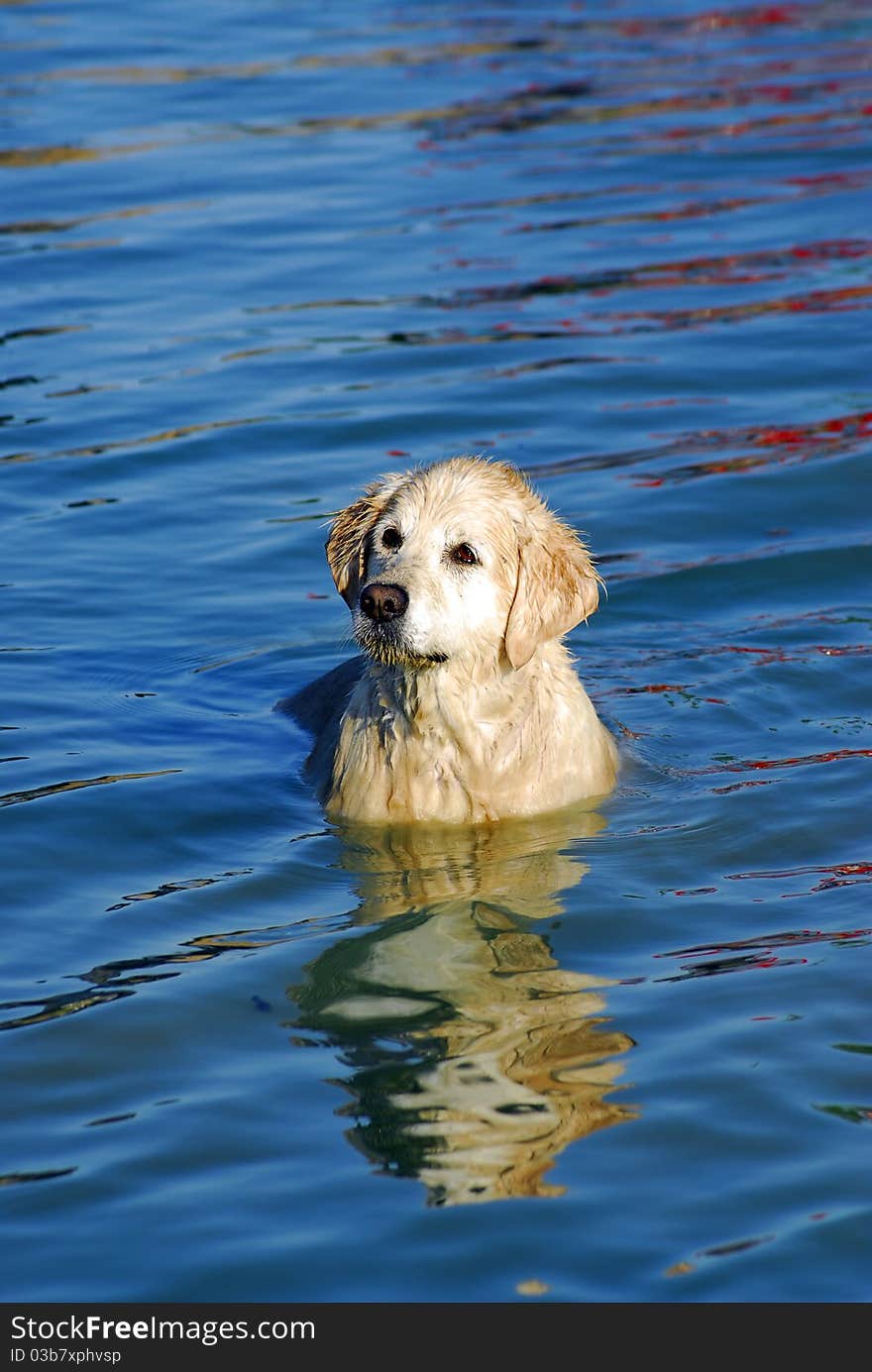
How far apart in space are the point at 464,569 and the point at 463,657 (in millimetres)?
395

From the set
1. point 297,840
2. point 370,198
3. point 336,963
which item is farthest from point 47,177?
point 336,963

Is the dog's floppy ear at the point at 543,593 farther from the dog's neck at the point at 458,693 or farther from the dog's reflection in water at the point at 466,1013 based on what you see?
the dog's reflection in water at the point at 466,1013

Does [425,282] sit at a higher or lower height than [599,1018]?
higher

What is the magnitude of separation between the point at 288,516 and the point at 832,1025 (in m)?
6.85

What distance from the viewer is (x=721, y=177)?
760 inches

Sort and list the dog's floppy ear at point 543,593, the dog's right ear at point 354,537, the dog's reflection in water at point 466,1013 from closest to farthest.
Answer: the dog's reflection in water at point 466,1013
the dog's floppy ear at point 543,593
the dog's right ear at point 354,537

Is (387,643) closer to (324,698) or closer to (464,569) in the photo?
(464,569)

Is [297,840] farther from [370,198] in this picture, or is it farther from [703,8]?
[703,8]

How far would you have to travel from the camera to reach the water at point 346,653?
559 centimetres

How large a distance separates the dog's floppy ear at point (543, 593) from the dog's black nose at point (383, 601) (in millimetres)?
632

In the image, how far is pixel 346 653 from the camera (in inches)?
441

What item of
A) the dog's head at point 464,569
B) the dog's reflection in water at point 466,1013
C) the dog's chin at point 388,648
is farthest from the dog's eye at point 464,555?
the dog's reflection in water at point 466,1013

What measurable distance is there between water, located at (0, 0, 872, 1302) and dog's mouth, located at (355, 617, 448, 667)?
866mm

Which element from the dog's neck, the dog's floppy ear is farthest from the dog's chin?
the dog's floppy ear
